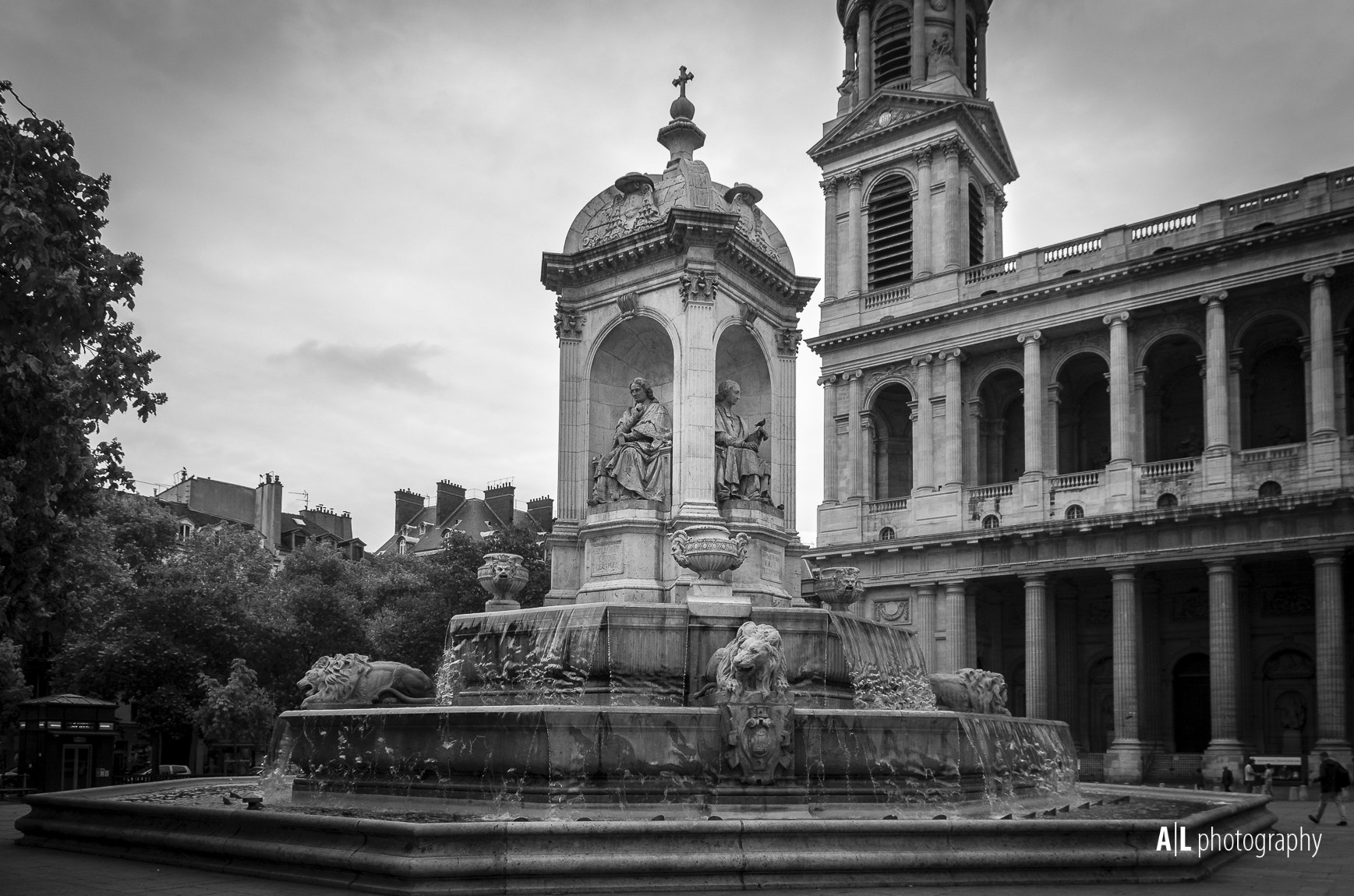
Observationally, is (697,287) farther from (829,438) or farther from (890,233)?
(890,233)

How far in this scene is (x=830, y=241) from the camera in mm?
57031

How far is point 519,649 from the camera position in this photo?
15.5m

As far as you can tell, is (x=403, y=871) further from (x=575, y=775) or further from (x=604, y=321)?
(x=604, y=321)

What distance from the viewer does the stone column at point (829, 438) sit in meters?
53.4

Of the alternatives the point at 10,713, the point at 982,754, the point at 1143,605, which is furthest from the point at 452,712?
the point at 1143,605

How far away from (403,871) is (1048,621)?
134ft

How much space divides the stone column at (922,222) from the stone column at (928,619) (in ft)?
43.4

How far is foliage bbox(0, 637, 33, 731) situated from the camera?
37281mm

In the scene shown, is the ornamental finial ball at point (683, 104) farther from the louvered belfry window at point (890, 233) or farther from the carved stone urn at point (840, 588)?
the louvered belfry window at point (890, 233)

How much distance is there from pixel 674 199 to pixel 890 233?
37.9m

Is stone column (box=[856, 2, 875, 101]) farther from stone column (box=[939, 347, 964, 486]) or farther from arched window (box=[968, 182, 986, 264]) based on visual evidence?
stone column (box=[939, 347, 964, 486])

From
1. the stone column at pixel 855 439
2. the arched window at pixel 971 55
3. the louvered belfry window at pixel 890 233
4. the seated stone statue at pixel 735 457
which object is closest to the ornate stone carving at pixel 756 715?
the seated stone statue at pixel 735 457

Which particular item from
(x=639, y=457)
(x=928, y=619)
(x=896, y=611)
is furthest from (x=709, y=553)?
(x=896, y=611)

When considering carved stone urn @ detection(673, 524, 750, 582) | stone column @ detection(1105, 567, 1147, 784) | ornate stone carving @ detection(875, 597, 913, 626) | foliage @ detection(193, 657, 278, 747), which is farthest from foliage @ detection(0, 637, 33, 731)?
stone column @ detection(1105, 567, 1147, 784)
